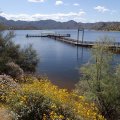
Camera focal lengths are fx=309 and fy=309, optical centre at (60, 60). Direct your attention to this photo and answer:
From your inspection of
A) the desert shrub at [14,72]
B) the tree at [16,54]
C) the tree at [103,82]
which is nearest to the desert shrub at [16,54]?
the tree at [16,54]

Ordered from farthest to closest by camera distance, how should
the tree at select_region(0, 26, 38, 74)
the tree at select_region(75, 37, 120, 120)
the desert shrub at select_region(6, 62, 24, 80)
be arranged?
the tree at select_region(0, 26, 38, 74), the desert shrub at select_region(6, 62, 24, 80), the tree at select_region(75, 37, 120, 120)

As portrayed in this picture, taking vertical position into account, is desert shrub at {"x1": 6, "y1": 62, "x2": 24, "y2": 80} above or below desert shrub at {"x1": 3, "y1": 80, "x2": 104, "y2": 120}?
below

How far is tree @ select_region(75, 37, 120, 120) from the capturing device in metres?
18.7

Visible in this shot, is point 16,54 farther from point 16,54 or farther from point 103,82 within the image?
point 103,82

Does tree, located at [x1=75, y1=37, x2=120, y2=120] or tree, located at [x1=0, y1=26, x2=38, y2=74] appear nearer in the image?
tree, located at [x1=75, y1=37, x2=120, y2=120]

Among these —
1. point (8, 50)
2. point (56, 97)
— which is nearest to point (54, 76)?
point (8, 50)

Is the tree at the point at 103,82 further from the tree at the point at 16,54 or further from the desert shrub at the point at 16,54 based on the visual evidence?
the desert shrub at the point at 16,54

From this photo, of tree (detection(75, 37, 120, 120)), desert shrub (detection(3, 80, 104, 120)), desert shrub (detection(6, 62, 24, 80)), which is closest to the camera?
desert shrub (detection(3, 80, 104, 120))

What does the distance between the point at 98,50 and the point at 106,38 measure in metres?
1.12

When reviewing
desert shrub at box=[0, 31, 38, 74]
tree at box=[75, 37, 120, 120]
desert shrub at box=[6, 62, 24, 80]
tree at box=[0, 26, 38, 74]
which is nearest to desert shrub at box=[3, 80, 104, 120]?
tree at box=[75, 37, 120, 120]

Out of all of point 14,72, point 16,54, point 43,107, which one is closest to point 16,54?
point 16,54

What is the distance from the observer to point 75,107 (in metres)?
11.6

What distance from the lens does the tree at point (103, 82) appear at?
1870cm

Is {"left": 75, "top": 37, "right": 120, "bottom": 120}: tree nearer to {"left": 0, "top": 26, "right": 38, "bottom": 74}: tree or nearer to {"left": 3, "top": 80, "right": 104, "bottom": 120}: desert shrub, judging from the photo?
{"left": 3, "top": 80, "right": 104, "bottom": 120}: desert shrub
